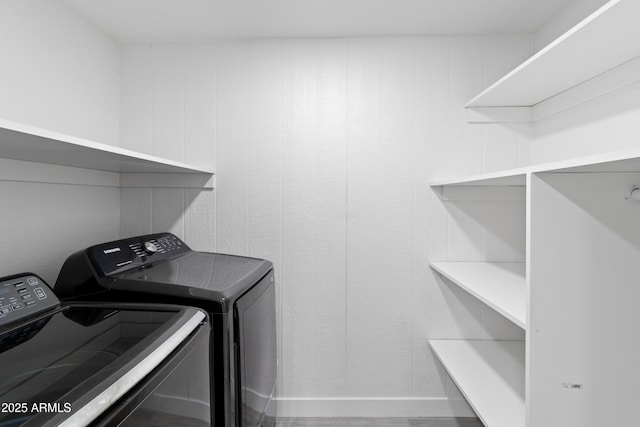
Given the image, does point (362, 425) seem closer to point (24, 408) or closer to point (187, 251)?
point (187, 251)

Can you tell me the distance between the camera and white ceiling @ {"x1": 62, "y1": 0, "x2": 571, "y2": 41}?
4.79ft

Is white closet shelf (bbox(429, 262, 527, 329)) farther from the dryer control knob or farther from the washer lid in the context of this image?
the dryer control knob

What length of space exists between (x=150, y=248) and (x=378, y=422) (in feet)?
4.56

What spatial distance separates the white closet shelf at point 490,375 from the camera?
1.18 metres

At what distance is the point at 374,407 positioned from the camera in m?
1.77

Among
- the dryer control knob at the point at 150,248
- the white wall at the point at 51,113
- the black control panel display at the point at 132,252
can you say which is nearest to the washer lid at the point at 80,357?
the black control panel display at the point at 132,252

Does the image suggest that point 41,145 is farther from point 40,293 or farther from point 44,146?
point 40,293

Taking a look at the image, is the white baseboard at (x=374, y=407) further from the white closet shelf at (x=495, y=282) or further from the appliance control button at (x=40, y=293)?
the appliance control button at (x=40, y=293)

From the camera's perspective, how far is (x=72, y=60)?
152 cm

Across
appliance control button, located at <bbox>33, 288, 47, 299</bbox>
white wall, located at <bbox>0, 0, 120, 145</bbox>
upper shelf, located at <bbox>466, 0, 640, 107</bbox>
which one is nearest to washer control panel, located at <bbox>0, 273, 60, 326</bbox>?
appliance control button, located at <bbox>33, 288, 47, 299</bbox>

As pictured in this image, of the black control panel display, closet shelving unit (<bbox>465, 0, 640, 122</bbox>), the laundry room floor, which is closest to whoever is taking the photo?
closet shelving unit (<bbox>465, 0, 640, 122</bbox>)

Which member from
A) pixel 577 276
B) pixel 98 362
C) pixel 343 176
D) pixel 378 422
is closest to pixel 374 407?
pixel 378 422

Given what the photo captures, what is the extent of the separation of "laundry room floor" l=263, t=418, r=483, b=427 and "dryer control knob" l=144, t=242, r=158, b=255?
106cm

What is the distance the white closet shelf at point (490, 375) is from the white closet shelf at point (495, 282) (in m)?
0.39
